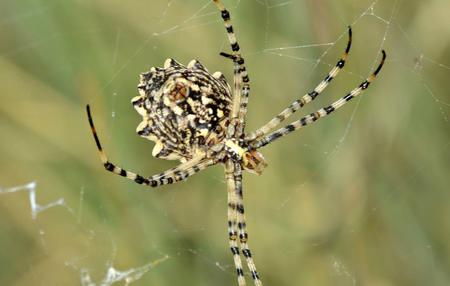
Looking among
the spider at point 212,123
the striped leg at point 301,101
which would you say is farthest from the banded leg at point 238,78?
the striped leg at point 301,101

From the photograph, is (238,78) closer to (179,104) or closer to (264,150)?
(179,104)

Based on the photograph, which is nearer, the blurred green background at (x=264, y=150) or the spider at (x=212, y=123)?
the spider at (x=212, y=123)

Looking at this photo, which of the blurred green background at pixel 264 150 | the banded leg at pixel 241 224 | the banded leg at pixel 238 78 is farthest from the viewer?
the banded leg at pixel 241 224

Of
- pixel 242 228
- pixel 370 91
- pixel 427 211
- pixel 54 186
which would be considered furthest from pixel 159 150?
pixel 427 211

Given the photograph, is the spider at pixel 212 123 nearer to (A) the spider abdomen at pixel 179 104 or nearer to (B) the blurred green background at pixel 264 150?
(A) the spider abdomen at pixel 179 104

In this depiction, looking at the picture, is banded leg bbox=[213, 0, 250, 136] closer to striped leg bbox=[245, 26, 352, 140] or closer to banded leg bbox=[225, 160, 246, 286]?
striped leg bbox=[245, 26, 352, 140]

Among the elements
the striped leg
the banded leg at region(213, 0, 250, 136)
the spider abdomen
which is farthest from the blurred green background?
the spider abdomen

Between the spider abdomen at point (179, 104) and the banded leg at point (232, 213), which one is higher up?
the spider abdomen at point (179, 104)
